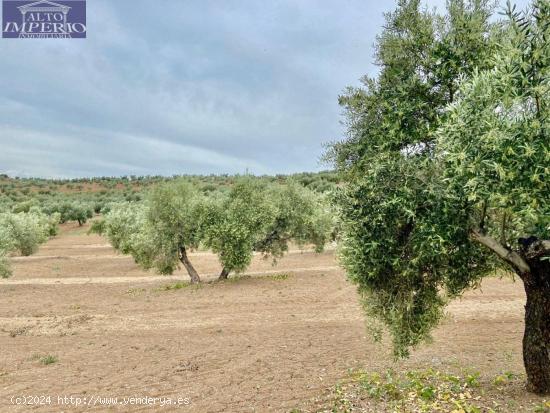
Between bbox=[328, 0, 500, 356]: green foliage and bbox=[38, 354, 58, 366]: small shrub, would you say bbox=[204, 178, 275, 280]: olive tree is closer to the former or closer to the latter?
bbox=[38, 354, 58, 366]: small shrub

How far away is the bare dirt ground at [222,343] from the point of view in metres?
13.0

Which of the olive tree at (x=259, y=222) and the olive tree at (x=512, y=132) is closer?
the olive tree at (x=512, y=132)

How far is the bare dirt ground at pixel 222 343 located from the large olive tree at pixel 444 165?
11.1 feet

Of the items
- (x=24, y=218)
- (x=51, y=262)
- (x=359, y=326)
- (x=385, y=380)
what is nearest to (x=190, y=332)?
(x=359, y=326)

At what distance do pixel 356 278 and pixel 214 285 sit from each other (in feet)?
76.2

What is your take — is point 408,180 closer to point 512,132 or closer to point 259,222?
point 512,132

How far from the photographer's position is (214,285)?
107ft

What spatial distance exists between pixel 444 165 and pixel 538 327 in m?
4.82

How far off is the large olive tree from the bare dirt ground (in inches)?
133

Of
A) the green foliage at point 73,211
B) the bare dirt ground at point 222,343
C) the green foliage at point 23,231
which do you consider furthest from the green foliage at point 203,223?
the green foliage at point 73,211

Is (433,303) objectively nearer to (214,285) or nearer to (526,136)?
(526,136)

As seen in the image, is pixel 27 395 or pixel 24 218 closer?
pixel 27 395

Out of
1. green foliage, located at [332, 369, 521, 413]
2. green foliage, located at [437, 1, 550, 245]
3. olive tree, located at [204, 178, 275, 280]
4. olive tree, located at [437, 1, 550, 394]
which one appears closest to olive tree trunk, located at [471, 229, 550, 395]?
olive tree, located at [437, 1, 550, 394]

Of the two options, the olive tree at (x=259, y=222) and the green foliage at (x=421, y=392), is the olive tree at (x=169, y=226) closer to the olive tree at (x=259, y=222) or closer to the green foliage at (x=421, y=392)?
the olive tree at (x=259, y=222)
